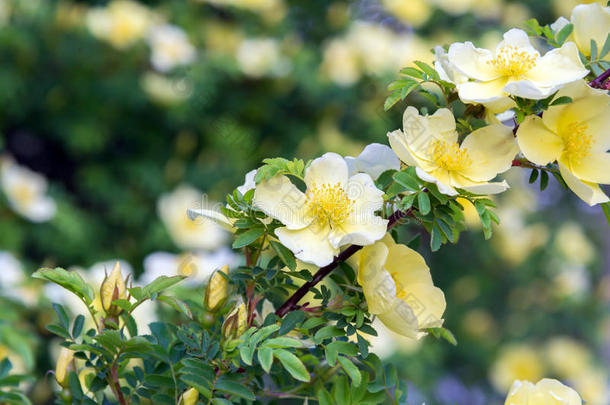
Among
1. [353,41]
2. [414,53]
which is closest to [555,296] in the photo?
[414,53]

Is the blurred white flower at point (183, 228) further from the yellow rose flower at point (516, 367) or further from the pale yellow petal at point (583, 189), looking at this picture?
the pale yellow petal at point (583, 189)

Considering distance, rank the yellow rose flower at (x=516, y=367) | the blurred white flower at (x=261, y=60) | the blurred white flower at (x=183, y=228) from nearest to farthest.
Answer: the blurred white flower at (x=183, y=228) < the blurred white flower at (x=261, y=60) < the yellow rose flower at (x=516, y=367)

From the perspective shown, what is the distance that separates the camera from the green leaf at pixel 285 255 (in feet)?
1.52

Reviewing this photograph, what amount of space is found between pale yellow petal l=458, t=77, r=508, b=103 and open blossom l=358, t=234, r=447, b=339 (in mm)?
130

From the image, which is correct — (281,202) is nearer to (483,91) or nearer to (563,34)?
(483,91)

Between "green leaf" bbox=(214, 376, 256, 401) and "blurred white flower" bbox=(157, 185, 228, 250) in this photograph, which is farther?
"blurred white flower" bbox=(157, 185, 228, 250)

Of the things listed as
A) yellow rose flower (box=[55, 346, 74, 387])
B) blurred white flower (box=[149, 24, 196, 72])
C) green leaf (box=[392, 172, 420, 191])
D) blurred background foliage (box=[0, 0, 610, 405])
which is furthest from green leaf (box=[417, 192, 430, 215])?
blurred white flower (box=[149, 24, 196, 72])

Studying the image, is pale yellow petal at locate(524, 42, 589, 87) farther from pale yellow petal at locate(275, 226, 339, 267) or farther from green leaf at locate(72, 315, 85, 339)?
green leaf at locate(72, 315, 85, 339)

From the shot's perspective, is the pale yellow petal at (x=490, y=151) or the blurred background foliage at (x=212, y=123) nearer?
the pale yellow petal at (x=490, y=151)

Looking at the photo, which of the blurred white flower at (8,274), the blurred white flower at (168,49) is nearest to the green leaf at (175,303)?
the blurred white flower at (8,274)

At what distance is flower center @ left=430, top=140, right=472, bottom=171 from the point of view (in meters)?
0.47

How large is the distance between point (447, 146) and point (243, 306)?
0.68 feet

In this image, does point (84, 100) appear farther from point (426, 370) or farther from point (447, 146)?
point (447, 146)

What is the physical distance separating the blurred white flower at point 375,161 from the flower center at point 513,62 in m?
0.11
